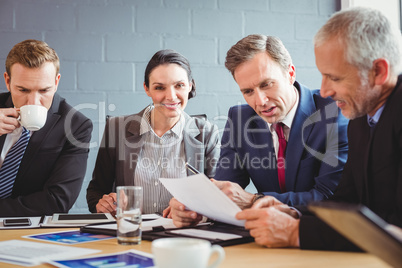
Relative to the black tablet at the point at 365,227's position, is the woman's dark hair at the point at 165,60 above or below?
above

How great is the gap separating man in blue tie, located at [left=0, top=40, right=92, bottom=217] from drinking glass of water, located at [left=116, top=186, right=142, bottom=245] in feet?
3.27

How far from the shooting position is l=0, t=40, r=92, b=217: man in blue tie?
6.95ft

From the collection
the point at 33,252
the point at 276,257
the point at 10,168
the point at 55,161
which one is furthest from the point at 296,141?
the point at 10,168

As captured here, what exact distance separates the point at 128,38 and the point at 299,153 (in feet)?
4.65

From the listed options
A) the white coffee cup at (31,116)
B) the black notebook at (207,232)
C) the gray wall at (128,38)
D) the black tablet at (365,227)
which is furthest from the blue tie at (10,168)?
the black tablet at (365,227)

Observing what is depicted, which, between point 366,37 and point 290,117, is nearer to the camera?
point 366,37

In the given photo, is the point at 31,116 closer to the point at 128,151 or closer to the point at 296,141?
the point at 128,151

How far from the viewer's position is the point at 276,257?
3.23ft

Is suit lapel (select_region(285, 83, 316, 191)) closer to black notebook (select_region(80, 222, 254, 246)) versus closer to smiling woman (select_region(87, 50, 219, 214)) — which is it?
black notebook (select_region(80, 222, 254, 246))

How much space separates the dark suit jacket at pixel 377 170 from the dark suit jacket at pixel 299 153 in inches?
9.0

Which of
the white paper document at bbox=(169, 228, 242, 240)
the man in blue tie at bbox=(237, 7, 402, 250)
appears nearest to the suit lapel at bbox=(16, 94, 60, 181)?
the white paper document at bbox=(169, 228, 242, 240)

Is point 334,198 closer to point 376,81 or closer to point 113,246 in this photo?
point 376,81

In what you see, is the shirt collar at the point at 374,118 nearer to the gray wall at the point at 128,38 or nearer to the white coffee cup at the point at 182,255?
the white coffee cup at the point at 182,255

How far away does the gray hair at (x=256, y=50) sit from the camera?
1.80m
